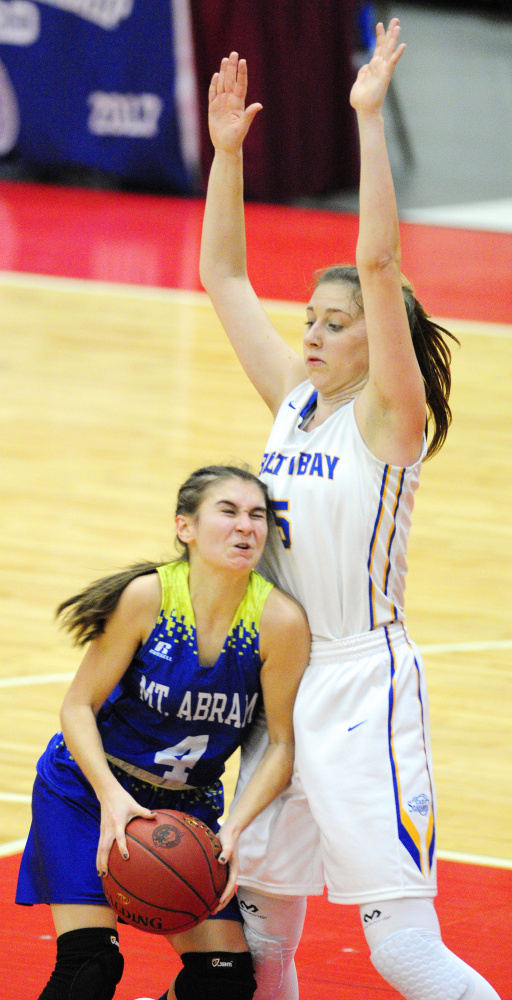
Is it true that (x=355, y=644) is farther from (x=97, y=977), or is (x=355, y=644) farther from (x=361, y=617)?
(x=97, y=977)

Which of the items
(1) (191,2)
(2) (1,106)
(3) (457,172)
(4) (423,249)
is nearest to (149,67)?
(1) (191,2)

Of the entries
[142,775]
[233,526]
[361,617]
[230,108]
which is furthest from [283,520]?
[230,108]

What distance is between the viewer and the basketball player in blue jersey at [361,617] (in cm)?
293

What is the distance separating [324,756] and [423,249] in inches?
424

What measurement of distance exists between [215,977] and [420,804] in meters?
0.61

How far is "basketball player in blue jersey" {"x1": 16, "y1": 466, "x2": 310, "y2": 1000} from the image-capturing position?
10.1 feet

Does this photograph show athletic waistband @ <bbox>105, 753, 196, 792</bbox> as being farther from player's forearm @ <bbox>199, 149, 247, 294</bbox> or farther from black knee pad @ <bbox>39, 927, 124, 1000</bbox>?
player's forearm @ <bbox>199, 149, 247, 294</bbox>

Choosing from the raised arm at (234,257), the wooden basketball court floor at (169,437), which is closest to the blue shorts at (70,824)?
the wooden basketball court floor at (169,437)

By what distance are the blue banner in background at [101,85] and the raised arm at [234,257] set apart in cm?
1107

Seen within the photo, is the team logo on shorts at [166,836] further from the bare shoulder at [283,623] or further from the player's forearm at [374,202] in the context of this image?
the player's forearm at [374,202]

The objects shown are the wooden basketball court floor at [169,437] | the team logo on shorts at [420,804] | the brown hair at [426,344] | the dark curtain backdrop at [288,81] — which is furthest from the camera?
the dark curtain backdrop at [288,81]

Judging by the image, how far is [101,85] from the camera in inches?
565

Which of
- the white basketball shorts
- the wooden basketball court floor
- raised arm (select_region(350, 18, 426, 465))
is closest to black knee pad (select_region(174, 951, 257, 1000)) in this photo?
the white basketball shorts

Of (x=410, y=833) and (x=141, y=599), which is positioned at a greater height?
(x=141, y=599)
